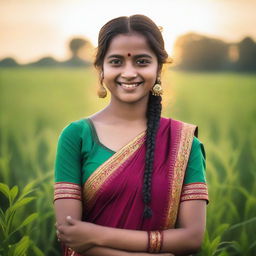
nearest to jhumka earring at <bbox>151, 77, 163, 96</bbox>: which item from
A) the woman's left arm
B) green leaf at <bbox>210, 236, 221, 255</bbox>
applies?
the woman's left arm

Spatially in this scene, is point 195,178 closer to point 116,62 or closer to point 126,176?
point 126,176

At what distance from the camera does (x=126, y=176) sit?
2.48 m

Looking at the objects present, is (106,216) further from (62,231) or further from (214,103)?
(214,103)

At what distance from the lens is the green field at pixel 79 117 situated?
11.9ft

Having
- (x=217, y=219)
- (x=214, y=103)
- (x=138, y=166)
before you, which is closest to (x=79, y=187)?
(x=138, y=166)

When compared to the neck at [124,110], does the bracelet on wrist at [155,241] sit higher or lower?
lower

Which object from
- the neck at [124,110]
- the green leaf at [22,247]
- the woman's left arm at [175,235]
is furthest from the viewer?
the green leaf at [22,247]

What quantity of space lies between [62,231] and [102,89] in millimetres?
713

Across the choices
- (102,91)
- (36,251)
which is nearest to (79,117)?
(36,251)

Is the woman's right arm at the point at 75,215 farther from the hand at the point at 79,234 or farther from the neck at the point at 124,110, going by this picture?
the neck at the point at 124,110

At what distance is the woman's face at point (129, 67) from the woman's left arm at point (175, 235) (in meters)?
0.56

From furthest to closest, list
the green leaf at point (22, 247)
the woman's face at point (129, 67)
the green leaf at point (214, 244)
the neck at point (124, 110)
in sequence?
the green leaf at point (214, 244) → the green leaf at point (22, 247) → the neck at point (124, 110) → the woman's face at point (129, 67)

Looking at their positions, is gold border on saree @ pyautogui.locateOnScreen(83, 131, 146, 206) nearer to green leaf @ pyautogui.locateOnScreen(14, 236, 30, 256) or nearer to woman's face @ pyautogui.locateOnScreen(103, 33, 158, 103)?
woman's face @ pyautogui.locateOnScreen(103, 33, 158, 103)

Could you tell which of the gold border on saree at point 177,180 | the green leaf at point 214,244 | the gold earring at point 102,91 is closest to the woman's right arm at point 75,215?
the gold border on saree at point 177,180
